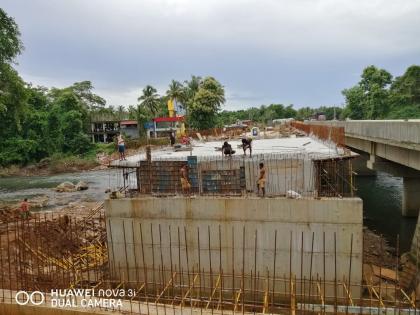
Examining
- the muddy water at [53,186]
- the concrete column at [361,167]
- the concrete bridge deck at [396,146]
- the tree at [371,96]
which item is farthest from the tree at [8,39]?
the tree at [371,96]

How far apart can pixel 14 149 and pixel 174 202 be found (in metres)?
51.5

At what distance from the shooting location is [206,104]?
44938mm

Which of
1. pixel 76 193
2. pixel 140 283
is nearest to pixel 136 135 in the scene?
pixel 76 193

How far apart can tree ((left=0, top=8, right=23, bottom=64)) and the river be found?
11999mm

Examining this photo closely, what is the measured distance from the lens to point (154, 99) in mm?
69625

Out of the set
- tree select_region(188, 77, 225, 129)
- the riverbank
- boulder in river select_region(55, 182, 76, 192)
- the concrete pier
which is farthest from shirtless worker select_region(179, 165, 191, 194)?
the riverbank

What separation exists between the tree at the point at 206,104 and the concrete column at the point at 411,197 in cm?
2556

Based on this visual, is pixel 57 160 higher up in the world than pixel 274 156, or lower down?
lower down

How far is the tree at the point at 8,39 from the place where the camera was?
25422 millimetres

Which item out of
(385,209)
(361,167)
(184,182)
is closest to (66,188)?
(184,182)

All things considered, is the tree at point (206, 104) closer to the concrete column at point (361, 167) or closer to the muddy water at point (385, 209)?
the concrete column at point (361, 167)

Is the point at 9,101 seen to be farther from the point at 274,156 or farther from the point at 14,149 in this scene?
the point at 14,149

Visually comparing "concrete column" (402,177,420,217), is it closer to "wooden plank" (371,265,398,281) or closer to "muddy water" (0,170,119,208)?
"wooden plank" (371,265,398,281)

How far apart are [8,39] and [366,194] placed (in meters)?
31.3
